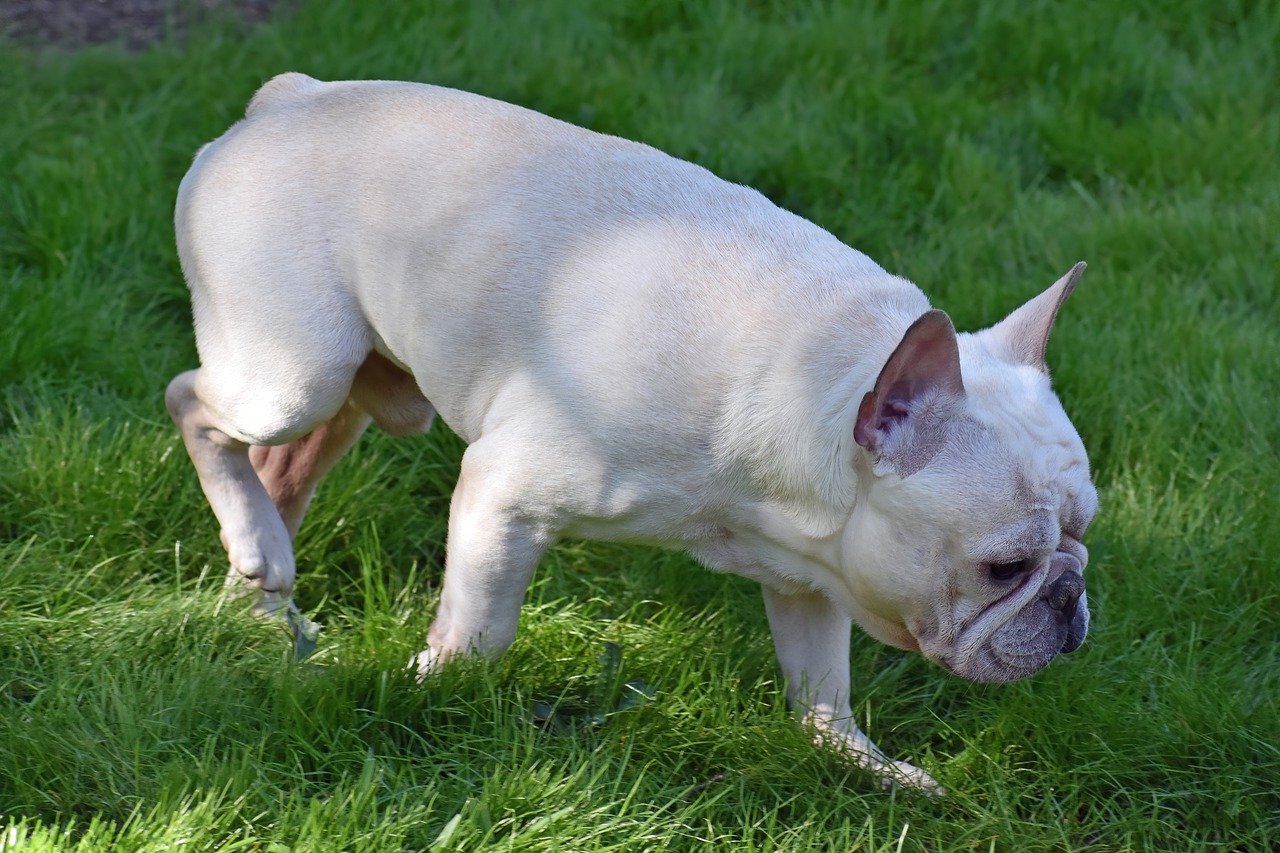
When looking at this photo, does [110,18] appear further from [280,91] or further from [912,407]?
[912,407]

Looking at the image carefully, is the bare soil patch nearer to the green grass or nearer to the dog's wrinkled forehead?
the green grass

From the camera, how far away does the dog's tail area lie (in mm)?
3756

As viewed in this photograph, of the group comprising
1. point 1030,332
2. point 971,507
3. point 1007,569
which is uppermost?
point 1030,332

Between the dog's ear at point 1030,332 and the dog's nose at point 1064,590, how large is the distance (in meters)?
0.43

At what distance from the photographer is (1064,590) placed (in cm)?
293

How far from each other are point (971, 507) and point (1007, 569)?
0.55 feet

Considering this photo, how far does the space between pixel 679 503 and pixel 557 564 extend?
3.35 feet

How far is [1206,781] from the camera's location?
3.37m

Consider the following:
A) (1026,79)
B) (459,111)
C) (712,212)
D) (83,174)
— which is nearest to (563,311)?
(712,212)

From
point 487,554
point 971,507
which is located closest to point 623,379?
point 487,554

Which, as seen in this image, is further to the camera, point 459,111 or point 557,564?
point 557,564

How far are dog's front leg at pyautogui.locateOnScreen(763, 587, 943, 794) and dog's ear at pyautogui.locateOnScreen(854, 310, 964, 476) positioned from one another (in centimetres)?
74

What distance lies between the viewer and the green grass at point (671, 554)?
3.18 m

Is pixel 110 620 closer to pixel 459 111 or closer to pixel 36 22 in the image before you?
pixel 459 111
